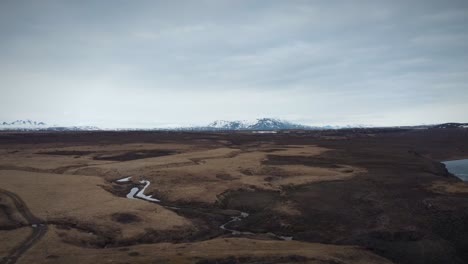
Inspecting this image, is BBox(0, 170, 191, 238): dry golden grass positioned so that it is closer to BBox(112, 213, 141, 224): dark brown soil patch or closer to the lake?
BBox(112, 213, 141, 224): dark brown soil patch

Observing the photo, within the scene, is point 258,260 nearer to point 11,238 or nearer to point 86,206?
point 11,238

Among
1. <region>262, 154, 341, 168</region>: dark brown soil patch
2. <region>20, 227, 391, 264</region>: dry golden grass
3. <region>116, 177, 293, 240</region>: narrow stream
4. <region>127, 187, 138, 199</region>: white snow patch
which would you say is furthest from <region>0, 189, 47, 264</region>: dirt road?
<region>262, 154, 341, 168</region>: dark brown soil patch

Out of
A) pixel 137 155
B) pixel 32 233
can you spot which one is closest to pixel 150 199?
pixel 32 233

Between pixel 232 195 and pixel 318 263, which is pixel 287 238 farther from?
pixel 232 195

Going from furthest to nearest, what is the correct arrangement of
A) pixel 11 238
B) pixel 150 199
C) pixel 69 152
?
pixel 69 152 < pixel 150 199 < pixel 11 238

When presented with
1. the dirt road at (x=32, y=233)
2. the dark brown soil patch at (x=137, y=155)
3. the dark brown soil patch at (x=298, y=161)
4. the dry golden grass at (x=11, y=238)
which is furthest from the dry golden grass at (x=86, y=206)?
the dark brown soil patch at (x=298, y=161)
